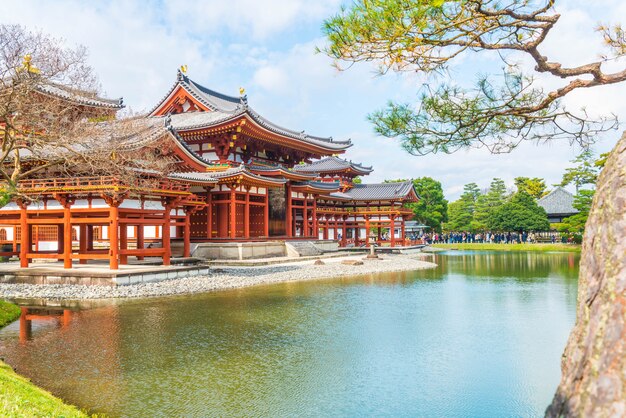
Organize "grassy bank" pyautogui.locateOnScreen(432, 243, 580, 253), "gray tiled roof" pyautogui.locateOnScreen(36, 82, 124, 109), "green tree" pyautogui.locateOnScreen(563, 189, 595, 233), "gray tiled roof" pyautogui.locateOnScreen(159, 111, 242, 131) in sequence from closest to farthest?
"gray tiled roof" pyautogui.locateOnScreen(36, 82, 124, 109)
"gray tiled roof" pyautogui.locateOnScreen(159, 111, 242, 131)
"green tree" pyautogui.locateOnScreen(563, 189, 595, 233)
"grassy bank" pyautogui.locateOnScreen(432, 243, 580, 253)

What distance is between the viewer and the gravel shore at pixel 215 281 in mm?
14828

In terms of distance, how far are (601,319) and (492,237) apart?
57.4m

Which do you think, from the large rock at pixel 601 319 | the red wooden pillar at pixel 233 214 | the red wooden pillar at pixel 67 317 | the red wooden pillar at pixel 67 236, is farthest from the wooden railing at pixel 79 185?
the large rock at pixel 601 319

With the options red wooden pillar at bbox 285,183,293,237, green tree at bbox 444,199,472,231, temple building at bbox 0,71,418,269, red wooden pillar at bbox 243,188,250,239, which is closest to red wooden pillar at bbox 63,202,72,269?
temple building at bbox 0,71,418,269

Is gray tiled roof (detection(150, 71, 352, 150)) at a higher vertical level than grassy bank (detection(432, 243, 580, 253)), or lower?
higher

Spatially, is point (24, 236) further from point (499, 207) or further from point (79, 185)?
point (499, 207)

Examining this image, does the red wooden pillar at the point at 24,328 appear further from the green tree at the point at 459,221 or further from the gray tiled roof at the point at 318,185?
the green tree at the point at 459,221

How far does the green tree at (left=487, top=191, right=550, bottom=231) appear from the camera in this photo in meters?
49.5

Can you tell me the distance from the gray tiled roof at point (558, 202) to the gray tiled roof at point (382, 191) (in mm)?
21648

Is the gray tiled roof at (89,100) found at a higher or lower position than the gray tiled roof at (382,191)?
higher

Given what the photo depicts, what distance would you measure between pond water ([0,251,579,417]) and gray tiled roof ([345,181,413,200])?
2537 cm

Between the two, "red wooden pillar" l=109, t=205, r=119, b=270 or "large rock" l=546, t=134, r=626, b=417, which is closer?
"large rock" l=546, t=134, r=626, b=417

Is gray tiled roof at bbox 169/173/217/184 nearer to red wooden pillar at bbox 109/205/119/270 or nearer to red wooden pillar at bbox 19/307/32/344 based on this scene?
red wooden pillar at bbox 109/205/119/270

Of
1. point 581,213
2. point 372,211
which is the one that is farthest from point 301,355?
point 581,213
